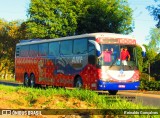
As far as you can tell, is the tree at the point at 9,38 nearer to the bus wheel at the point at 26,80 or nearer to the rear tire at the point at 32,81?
the bus wheel at the point at 26,80

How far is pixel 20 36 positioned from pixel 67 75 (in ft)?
138

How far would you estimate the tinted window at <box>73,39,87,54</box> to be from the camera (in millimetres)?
21422

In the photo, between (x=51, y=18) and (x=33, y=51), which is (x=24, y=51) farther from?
(x=51, y=18)

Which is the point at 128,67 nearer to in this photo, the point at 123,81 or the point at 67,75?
the point at 123,81

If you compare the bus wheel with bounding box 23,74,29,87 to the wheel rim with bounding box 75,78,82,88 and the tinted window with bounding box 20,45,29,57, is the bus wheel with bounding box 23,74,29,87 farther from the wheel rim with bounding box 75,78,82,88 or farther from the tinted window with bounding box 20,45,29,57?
the wheel rim with bounding box 75,78,82,88

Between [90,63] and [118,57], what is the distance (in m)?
1.48

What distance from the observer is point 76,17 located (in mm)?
45562

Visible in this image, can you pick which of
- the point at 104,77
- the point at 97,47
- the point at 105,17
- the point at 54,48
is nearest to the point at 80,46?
the point at 97,47

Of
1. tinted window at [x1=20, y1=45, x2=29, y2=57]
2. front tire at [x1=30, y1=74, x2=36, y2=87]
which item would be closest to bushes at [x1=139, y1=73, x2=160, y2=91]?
front tire at [x1=30, y1=74, x2=36, y2=87]

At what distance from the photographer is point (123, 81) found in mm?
20656

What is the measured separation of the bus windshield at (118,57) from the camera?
797 inches

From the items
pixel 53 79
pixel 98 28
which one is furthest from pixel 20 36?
pixel 53 79

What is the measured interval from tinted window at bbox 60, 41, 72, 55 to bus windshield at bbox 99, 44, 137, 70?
3434mm

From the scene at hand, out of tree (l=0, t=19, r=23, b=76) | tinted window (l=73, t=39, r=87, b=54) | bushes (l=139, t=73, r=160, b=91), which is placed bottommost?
bushes (l=139, t=73, r=160, b=91)
